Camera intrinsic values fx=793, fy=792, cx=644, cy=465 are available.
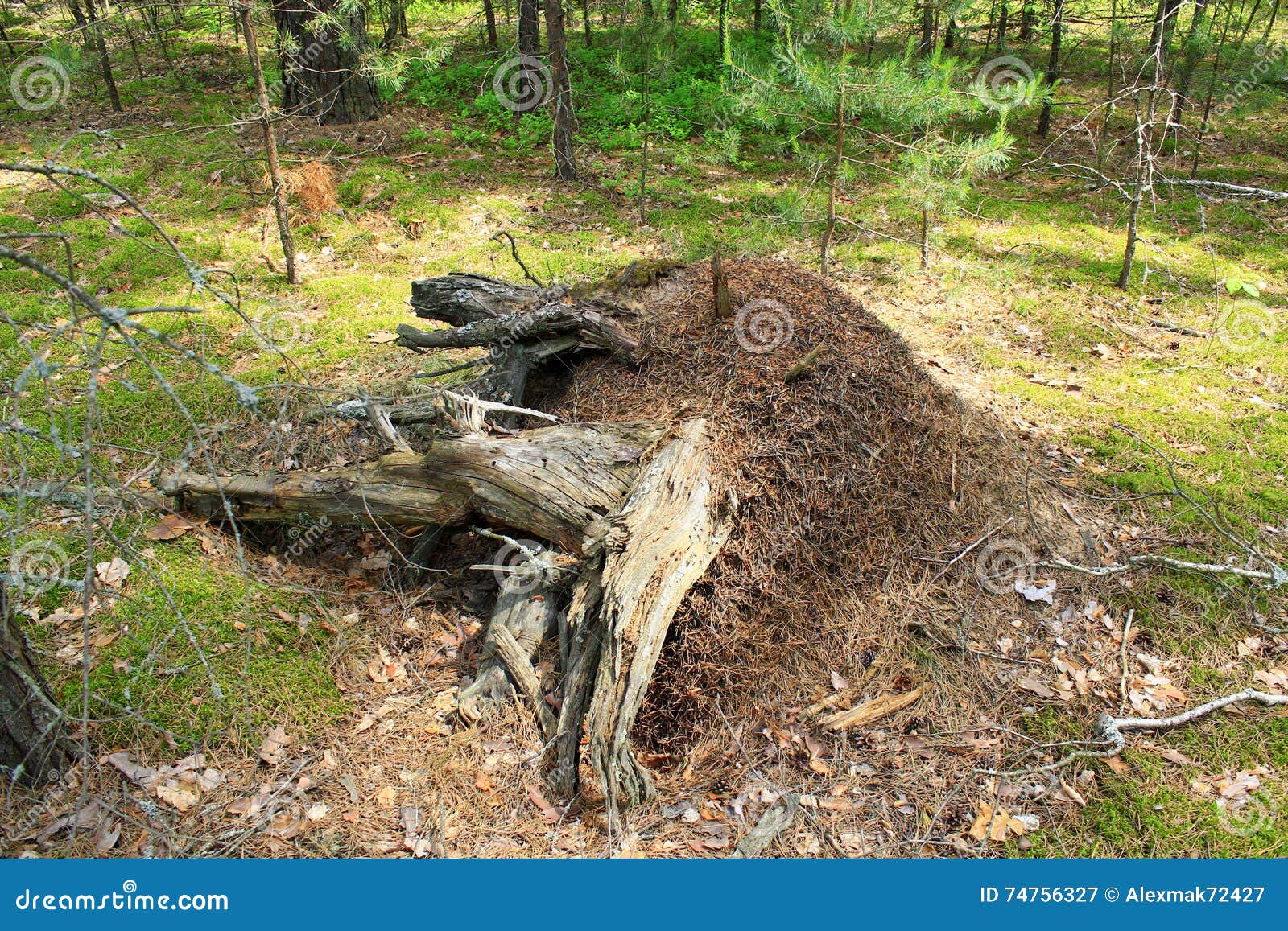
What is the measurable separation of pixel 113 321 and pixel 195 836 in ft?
7.65

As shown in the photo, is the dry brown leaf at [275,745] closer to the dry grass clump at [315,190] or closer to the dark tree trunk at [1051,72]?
the dry grass clump at [315,190]

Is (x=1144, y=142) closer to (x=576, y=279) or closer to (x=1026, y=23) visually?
(x=576, y=279)

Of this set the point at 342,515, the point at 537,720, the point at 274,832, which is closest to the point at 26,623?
the point at 342,515

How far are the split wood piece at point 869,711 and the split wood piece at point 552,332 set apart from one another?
2473 mm

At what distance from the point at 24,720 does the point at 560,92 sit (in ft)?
26.9

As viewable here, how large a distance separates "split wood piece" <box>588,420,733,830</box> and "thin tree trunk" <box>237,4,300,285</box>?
5.14m

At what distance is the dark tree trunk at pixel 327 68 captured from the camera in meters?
9.23

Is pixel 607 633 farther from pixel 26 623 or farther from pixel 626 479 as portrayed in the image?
pixel 26 623

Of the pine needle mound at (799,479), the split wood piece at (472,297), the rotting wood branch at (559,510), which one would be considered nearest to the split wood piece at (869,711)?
the pine needle mound at (799,479)

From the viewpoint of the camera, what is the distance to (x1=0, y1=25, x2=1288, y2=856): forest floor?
354cm

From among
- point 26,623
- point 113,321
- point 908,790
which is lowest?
point 908,790

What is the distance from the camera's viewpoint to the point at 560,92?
30.3ft

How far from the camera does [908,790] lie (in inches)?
145

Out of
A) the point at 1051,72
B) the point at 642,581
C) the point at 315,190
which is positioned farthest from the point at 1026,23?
the point at 642,581
